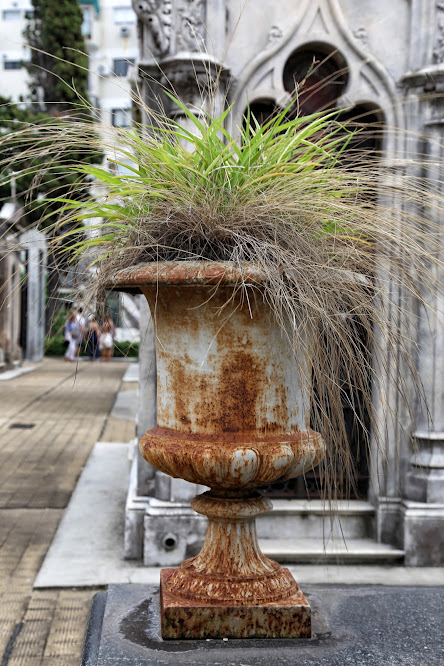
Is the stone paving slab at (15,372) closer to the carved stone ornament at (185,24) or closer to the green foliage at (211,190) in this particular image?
the carved stone ornament at (185,24)

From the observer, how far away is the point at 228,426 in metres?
2.70

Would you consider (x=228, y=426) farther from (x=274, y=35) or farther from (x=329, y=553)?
(x=274, y=35)

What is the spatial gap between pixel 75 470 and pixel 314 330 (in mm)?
5856

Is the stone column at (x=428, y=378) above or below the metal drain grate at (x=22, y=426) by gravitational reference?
above

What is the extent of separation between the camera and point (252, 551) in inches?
113

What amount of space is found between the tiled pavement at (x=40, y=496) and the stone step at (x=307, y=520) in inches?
50.5

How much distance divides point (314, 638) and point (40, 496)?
4442mm

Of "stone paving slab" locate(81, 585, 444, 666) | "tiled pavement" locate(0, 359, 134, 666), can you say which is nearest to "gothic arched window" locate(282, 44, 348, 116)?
"tiled pavement" locate(0, 359, 134, 666)

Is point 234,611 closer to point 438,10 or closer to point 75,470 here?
point 438,10

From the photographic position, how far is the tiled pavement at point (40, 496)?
383 cm

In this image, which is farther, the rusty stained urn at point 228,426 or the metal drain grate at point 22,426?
the metal drain grate at point 22,426

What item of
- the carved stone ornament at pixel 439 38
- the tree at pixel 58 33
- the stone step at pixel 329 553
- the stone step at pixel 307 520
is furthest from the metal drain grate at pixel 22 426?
the tree at pixel 58 33

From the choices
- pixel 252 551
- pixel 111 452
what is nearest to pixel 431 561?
pixel 252 551

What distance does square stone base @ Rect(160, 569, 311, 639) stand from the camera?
8.91 ft
